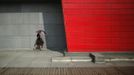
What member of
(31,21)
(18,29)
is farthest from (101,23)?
(18,29)

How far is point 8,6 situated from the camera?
15281mm

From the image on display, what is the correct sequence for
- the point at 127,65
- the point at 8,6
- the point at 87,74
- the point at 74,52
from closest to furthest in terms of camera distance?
the point at 87,74 → the point at 127,65 → the point at 74,52 → the point at 8,6

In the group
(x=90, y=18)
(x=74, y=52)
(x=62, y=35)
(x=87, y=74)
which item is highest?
(x=90, y=18)

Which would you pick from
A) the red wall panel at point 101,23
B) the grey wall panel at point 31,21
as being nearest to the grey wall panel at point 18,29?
the grey wall panel at point 31,21

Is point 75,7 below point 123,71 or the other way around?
the other way around

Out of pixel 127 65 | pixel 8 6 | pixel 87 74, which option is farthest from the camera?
pixel 8 6

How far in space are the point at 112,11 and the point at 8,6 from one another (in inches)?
351

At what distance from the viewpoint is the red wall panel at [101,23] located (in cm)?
1148

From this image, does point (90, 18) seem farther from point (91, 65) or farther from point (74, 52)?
point (91, 65)

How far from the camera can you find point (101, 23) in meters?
11.5

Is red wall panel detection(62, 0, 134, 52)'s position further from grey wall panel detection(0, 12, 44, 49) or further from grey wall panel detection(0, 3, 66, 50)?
grey wall panel detection(0, 12, 44, 49)

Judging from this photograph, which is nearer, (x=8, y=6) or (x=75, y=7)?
(x=75, y=7)

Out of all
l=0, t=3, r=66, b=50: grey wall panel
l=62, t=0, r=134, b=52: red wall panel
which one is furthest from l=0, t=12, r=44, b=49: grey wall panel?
l=62, t=0, r=134, b=52: red wall panel

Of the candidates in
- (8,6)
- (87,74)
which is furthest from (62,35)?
(87,74)
